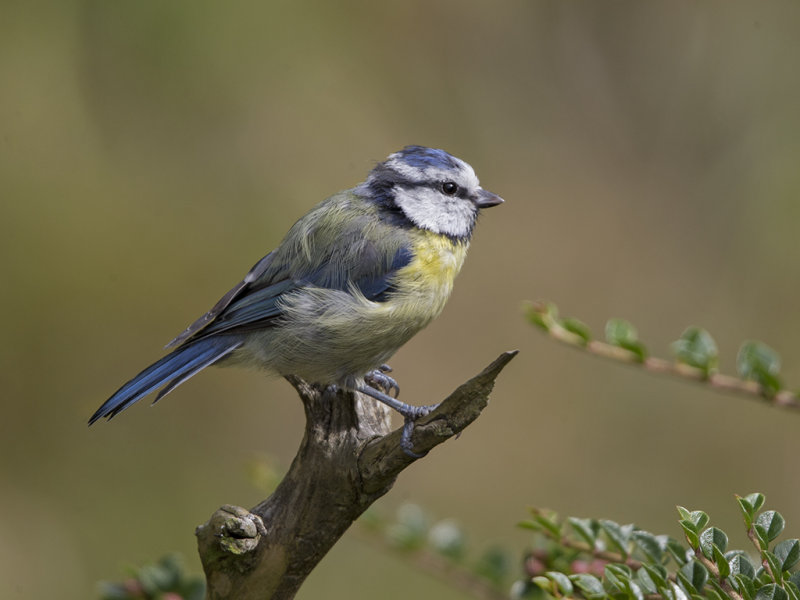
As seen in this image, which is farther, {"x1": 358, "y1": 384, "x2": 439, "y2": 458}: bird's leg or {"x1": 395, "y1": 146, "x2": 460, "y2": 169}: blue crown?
{"x1": 395, "y1": 146, "x2": 460, "y2": 169}: blue crown

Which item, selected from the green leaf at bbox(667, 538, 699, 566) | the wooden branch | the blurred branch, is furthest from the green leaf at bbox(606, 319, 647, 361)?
the green leaf at bbox(667, 538, 699, 566)

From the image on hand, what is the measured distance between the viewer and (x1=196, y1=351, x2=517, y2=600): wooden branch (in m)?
1.75

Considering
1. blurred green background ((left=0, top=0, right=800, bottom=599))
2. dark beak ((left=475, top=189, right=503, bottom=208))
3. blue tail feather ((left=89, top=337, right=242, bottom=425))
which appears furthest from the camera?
blurred green background ((left=0, top=0, right=800, bottom=599))

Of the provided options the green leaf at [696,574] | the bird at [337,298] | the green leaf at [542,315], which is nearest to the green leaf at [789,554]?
the green leaf at [696,574]

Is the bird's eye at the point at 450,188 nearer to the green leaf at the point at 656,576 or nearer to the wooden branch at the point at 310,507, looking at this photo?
the wooden branch at the point at 310,507

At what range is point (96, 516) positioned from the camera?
3.68 meters

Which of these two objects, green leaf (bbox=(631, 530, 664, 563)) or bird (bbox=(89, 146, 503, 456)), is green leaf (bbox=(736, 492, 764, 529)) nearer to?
green leaf (bbox=(631, 530, 664, 563))

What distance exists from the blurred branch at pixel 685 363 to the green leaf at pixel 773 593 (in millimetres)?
594

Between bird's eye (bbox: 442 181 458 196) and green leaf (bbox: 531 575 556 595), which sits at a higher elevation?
bird's eye (bbox: 442 181 458 196)

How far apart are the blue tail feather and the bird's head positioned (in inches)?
27.2

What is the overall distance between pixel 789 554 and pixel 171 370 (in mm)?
1757

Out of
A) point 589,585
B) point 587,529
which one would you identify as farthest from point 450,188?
point 589,585

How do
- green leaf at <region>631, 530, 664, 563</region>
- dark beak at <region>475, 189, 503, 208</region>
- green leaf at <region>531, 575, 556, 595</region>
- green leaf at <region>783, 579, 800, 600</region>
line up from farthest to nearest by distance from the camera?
dark beak at <region>475, 189, 503, 208</region>
green leaf at <region>631, 530, 664, 563</region>
green leaf at <region>531, 575, 556, 595</region>
green leaf at <region>783, 579, 800, 600</region>

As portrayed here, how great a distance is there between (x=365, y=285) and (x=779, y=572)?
1.57 m
